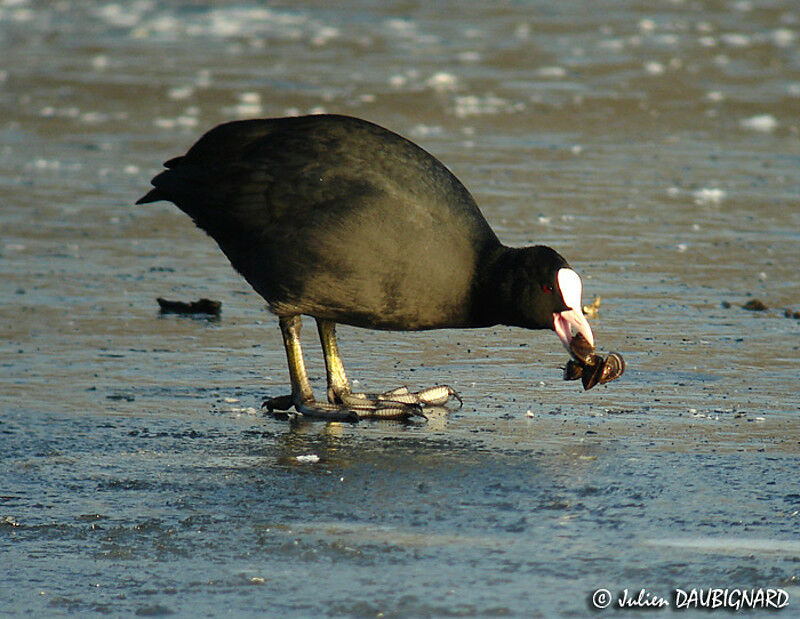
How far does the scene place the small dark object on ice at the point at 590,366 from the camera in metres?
5.79

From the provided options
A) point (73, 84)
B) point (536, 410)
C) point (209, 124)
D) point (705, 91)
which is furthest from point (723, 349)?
point (73, 84)

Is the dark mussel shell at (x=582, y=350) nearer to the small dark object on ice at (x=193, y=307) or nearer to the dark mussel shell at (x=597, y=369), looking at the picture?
the dark mussel shell at (x=597, y=369)

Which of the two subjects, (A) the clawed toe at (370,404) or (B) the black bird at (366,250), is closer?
(B) the black bird at (366,250)

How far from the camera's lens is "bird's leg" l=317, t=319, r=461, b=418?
19.8ft

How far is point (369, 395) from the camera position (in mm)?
6180

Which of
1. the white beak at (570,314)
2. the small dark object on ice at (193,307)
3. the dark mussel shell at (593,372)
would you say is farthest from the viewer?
the small dark object on ice at (193,307)

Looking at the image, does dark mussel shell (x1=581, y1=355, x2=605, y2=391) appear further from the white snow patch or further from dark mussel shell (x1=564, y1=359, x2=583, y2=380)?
the white snow patch

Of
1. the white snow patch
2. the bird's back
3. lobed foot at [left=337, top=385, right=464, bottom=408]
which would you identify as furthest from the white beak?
the white snow patch

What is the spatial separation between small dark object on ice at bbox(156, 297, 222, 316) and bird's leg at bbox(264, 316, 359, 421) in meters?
1.45

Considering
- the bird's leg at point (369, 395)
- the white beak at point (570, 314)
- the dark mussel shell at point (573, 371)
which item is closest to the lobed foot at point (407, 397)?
the bird's leg at point (369, 395)

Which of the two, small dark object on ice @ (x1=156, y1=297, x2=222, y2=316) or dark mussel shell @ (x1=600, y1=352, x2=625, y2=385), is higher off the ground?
small dark object on ice @ (x1=156, y1=297, x2=222, y2=316)

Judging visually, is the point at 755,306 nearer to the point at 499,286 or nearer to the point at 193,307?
the point at 499,286

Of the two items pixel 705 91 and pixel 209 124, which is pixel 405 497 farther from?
pixel 705 91

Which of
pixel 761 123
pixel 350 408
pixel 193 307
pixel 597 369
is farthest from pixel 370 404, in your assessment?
pixel 761 123
